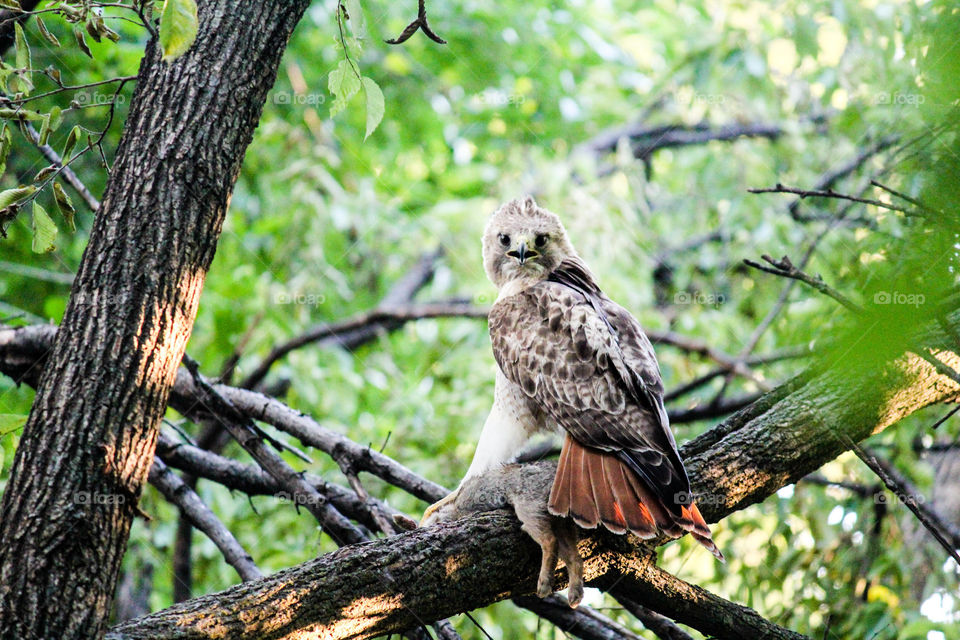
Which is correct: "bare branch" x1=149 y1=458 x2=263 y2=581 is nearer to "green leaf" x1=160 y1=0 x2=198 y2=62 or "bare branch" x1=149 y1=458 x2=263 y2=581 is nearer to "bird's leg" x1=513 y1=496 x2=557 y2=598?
"bird's leg" x1=513 y1=496 x2=557 y2=598

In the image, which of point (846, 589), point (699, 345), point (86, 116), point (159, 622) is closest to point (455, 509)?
point (159, 622)

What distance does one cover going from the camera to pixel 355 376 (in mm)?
5969

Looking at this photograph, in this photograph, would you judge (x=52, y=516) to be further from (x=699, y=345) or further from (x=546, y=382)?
(x=699, y=345)

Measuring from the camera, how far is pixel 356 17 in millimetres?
2375

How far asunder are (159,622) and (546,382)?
5.54ft

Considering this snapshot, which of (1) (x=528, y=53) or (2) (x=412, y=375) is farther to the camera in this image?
(1) (x=528, y=53)

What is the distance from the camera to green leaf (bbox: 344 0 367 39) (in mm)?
2371

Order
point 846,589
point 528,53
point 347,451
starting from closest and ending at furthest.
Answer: point 347,451 → point 846,589 → point 528,53

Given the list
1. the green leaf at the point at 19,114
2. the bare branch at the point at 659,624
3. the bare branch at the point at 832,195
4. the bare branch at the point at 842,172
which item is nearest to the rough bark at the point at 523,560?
the bare branch at the point at 659,624

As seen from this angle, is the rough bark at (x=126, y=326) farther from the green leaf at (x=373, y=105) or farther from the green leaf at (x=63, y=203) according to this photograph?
the green leaf at (x=373, y=105)

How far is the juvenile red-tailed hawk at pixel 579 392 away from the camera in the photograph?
2.55m

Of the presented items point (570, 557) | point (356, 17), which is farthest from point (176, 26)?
point (570, 557)

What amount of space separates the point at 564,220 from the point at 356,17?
3.98m

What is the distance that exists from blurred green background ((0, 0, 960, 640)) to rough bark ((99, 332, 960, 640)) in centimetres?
49
